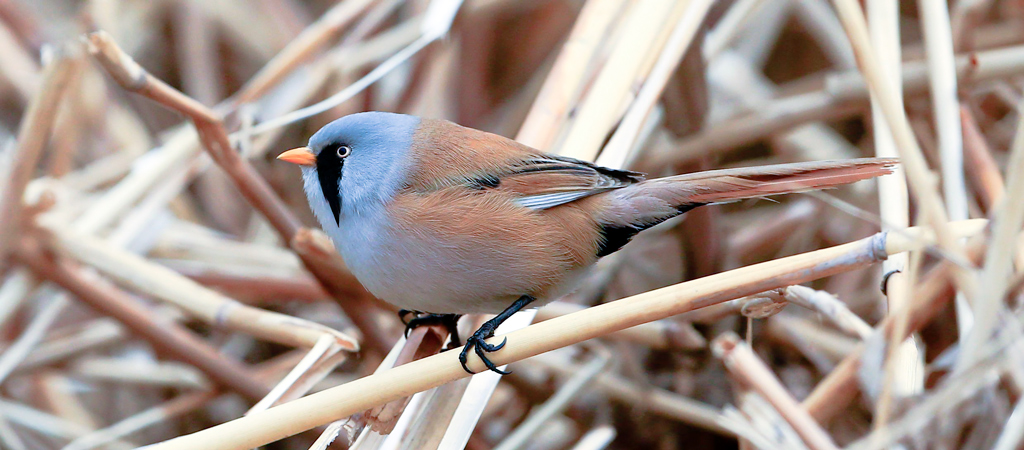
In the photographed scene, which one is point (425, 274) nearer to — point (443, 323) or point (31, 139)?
point (443, 323)

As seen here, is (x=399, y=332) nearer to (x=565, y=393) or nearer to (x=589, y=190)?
(x=565, y=393)

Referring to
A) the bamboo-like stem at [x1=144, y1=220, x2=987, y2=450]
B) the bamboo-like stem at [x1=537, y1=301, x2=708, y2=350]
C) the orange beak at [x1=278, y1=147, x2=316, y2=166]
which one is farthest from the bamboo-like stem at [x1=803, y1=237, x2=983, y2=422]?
the orange beak at [x1=278, y1=147, x2=316, y2=166]

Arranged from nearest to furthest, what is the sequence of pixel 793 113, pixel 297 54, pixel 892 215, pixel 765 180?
pixel 765 180 < pixel 892 215 < pixel 297 54 < pixel 793 113

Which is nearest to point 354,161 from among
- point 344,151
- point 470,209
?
point 344,151

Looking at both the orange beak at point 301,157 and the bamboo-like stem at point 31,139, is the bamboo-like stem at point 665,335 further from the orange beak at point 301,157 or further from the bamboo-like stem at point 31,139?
the bamboo-like stem at point 31,139

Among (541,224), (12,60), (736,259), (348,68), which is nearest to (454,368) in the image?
(541,224)

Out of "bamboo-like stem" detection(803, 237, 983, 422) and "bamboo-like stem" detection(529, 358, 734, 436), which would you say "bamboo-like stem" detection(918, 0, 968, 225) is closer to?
"bamboo-like stem" detection(803, 237, 983, 422)

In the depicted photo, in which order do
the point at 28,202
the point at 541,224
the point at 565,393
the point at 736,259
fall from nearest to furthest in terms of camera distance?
the point at 541,224, the point at 565,393, the point at 28,202, the point at 736,259

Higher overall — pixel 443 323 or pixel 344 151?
pixel 344 151
